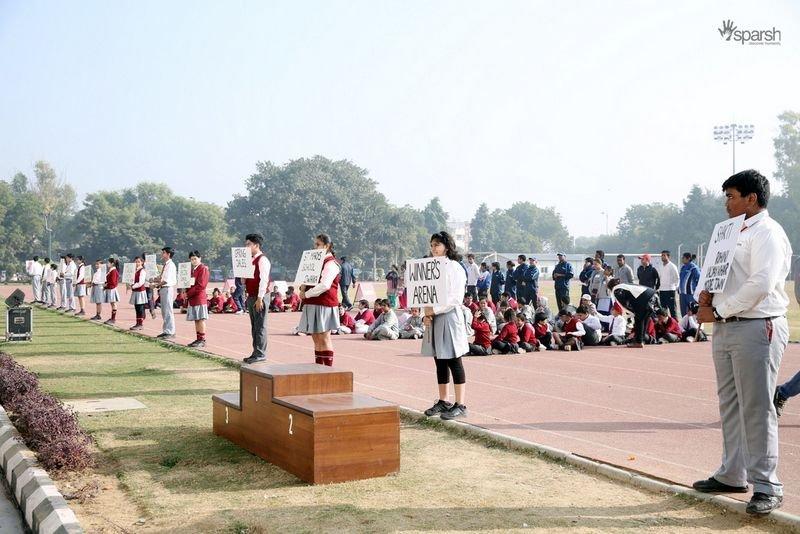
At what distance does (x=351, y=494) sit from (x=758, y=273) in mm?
3001

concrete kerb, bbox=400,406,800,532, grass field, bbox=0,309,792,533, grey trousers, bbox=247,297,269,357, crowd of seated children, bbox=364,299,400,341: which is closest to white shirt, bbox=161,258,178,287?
crowd of seated children, bbox=364,299,400,341

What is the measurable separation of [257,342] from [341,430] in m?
7.25

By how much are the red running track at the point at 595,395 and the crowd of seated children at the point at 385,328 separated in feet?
1.45

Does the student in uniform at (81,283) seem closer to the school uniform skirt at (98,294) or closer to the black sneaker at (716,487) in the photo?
the school uniform skirt at (98,294)

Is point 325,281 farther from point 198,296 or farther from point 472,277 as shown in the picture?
point 472,277

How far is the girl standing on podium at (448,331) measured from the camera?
7836 mm

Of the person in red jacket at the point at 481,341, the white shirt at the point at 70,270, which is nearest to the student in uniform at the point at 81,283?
the white shirt at the point at 70,270

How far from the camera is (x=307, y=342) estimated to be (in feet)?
56.2

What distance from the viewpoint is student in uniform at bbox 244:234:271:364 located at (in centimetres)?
1218

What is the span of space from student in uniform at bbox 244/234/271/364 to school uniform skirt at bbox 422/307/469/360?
485 cm

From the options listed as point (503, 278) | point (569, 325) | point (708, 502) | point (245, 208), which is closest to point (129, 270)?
point (503, 278)

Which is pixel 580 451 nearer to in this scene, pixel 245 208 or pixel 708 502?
pixel 708 502

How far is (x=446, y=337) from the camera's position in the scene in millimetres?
7824

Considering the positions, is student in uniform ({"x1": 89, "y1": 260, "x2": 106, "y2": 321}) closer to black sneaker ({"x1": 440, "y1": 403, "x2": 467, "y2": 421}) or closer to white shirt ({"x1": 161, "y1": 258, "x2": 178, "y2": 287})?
white shirt ({"x1": 161, "y1": 258, "x2": 178, "y2": 287})
